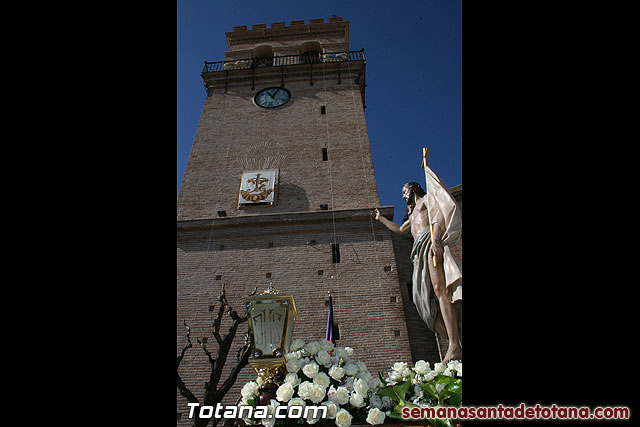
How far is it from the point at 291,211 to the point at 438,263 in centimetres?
574

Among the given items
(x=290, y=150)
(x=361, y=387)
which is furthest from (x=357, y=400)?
(x=290, y=150)

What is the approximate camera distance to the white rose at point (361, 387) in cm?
368

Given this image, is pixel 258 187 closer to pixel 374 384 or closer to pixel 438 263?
pixel 438 263

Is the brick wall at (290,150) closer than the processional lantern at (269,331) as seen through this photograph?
No

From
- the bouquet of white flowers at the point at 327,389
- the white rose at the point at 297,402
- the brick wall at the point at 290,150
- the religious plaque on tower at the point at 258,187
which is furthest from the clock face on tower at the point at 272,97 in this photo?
the white rose at the point at 297,402

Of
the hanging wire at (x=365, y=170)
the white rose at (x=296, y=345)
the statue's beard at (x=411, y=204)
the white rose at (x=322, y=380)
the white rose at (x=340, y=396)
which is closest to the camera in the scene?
the white rose at (x=340, y=396)

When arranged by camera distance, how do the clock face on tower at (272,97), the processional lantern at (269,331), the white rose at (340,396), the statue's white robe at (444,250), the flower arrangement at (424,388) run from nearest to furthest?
the flower arrangement at (424,388)
the white rose at (340,396)
the processional lantern at (269,331)
the statue's white robe at (444,250)
the clock face on tower at (272,97)

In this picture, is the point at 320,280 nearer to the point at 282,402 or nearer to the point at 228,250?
the point at 228,250

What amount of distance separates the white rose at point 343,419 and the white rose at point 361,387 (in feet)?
Answer: 0.85

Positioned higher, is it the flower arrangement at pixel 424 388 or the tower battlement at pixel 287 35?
the tower battlement at pixel 287 35

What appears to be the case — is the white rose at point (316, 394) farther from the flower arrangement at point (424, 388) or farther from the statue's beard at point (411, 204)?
the statue's beard at point (411, 204)

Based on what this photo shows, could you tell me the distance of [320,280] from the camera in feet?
33.4

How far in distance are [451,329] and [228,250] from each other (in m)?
5.97
